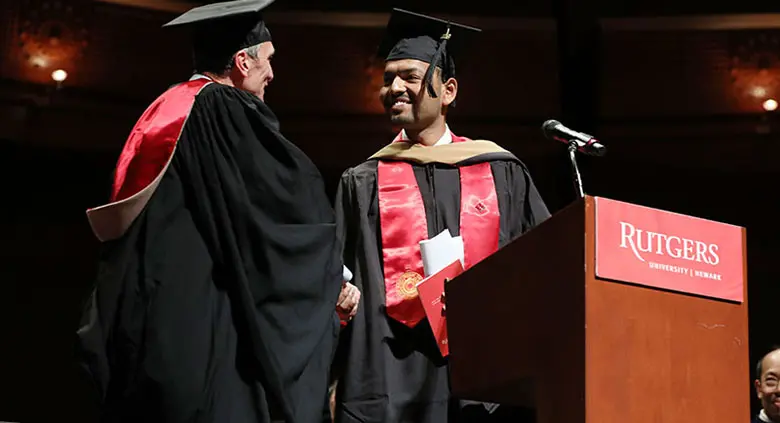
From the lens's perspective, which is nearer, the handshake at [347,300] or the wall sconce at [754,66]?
the handshake at [347,300]

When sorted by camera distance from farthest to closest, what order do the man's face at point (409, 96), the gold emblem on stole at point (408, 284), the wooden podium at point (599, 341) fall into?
1. the man's face at point (409, 96)
2. the gold emblem on stole at point (408, 284)
3. the wooden podium at point (599, 341)

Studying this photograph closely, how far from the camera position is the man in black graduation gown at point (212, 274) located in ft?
8.80

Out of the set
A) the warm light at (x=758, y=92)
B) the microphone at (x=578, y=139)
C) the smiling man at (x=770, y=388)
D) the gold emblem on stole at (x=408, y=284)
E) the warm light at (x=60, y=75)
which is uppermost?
the warm light at (x=758, y=92)

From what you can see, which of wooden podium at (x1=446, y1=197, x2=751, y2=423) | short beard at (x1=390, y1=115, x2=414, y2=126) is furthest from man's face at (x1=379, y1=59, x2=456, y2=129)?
wooden podium at (x1=446, y1=197, x2=751, y2=423)

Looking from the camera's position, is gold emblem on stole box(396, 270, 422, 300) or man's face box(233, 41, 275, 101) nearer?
man's face box(233, 41, 275, 101)

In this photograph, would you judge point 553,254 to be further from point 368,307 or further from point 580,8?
point 580,8

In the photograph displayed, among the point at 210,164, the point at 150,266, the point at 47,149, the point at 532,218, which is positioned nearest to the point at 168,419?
the point at 150,266

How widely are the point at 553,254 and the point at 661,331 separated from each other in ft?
0.89

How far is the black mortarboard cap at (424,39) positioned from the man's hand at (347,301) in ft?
2.64

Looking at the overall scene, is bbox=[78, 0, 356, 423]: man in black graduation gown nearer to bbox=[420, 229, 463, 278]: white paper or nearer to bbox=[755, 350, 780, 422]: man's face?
bbox=[420, 229, 463, 278]: white paper

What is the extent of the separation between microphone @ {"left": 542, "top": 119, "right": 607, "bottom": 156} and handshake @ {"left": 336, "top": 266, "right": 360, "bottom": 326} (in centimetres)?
74

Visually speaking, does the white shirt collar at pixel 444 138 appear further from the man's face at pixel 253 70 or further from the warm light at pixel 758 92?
the warm light at pixel 758 92

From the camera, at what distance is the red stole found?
11.2ft

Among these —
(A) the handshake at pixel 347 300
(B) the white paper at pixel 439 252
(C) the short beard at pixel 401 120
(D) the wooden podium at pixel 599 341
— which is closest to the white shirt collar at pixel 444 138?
(C) the short beard at pixel 401 120
